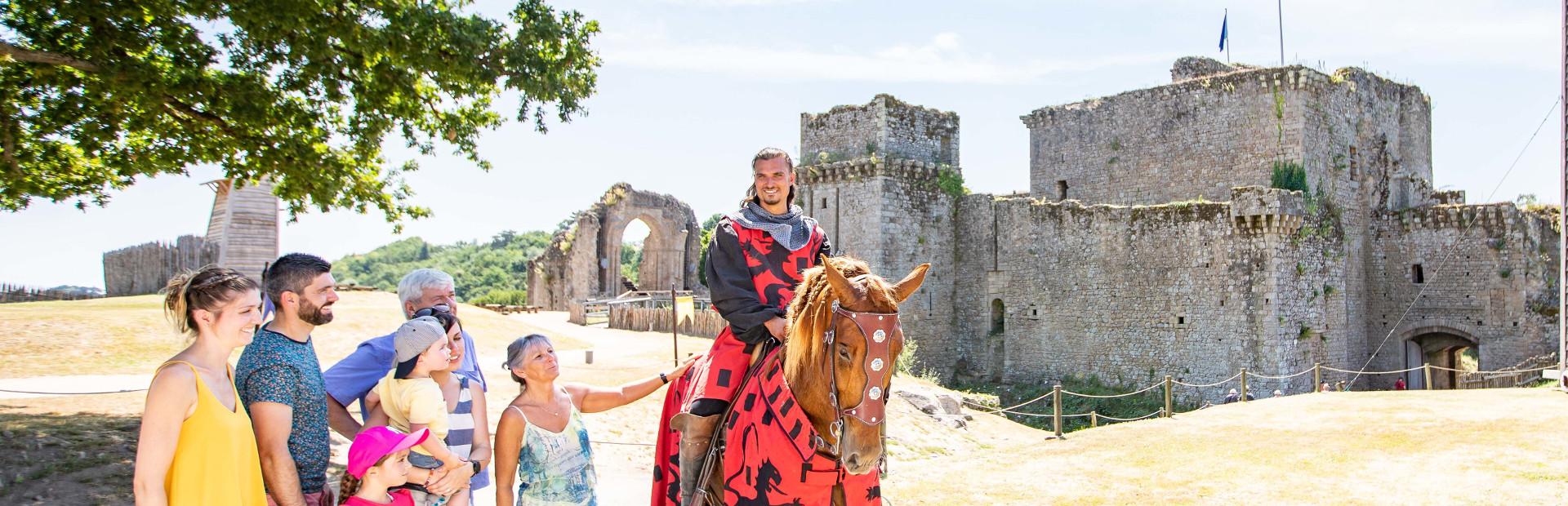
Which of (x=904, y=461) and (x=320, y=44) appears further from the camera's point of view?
(x=904, y=461)

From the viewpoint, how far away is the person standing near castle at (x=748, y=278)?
4.89 meters

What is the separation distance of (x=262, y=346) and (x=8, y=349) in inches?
621

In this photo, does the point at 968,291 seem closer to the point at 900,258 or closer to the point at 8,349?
the point at 900,258

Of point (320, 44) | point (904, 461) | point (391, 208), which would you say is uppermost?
point (320, 44)

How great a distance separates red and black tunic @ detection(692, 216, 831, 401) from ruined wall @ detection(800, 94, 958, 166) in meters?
21.7

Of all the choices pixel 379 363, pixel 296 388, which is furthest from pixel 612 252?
pixel 296 388

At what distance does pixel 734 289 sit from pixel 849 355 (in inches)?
45.4

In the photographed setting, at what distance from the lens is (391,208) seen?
12445 mm

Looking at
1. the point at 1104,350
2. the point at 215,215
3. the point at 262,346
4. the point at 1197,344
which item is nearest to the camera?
the point at 262,346

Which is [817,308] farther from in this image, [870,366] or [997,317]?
[997,317]

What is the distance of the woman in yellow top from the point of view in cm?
366

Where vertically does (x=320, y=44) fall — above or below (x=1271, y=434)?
above

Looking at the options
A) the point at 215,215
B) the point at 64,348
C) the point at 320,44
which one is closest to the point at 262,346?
the point at 320,44

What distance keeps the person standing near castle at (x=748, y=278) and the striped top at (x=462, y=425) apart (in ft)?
3.33
